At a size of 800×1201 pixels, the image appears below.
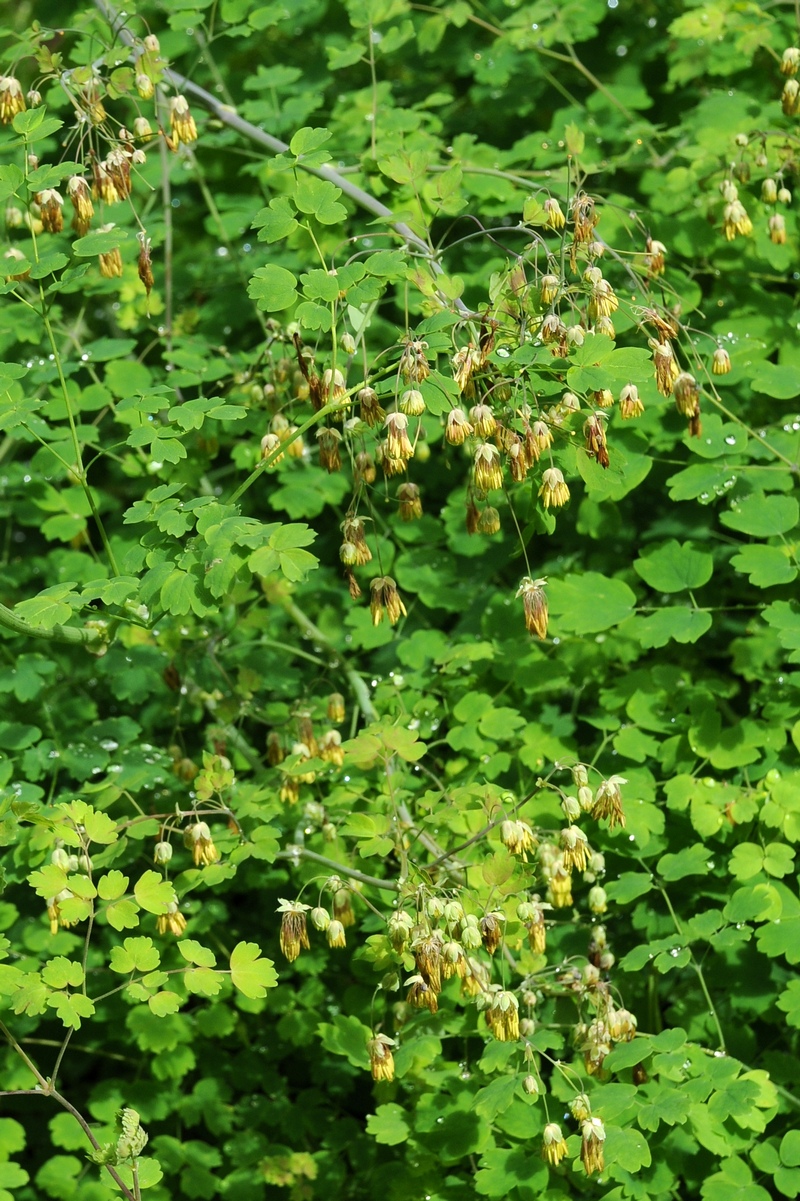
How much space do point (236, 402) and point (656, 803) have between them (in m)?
1.39

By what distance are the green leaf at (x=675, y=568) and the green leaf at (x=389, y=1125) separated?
1.31m

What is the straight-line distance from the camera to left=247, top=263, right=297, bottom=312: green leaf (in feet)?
7.63

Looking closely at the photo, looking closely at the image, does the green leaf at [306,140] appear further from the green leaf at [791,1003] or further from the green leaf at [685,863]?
the green leaf at [791,1003]

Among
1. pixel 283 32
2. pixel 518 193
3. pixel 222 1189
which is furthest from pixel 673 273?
pixel 222 1189

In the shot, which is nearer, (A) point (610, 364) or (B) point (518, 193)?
(A) point (610, 364)

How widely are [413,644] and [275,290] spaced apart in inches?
44.2

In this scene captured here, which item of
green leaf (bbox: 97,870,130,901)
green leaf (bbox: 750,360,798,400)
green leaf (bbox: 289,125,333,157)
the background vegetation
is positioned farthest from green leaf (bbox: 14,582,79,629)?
green leaf (bbox: 750,360,798,400)

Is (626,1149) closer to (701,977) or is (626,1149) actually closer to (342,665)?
(701,977)

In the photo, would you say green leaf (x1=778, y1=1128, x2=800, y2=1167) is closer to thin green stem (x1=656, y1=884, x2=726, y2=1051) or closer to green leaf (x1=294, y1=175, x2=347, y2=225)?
thin green stem (x1=656, y1=884, x2=726, y2=1051)

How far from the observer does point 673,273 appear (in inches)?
132

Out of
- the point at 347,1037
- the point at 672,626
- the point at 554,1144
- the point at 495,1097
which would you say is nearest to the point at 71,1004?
the point at 347,1037

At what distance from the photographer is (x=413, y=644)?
3.19 m

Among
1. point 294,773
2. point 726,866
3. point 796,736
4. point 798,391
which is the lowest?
point 726,866

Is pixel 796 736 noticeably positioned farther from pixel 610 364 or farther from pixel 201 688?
pixel 201 688
